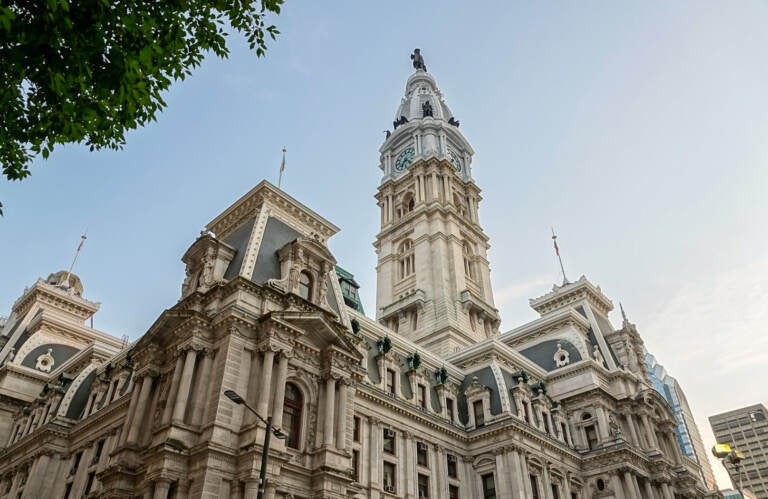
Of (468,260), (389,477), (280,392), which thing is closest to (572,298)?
(468,260)

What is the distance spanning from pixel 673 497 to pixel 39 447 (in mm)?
52074

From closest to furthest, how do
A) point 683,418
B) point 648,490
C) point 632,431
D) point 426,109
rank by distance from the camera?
point 648,490, point 632,431, point 426,109, point 683,418

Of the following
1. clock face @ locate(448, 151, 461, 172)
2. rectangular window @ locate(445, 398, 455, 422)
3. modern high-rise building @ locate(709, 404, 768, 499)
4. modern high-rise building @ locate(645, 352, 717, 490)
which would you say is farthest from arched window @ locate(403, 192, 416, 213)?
modern high-rise building @ locate(645, 352, 717, 490)

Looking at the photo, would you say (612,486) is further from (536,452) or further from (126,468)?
→ (126,468)

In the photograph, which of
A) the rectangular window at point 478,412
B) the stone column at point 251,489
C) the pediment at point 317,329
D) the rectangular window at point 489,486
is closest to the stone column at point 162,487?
the stone column at point 251,489

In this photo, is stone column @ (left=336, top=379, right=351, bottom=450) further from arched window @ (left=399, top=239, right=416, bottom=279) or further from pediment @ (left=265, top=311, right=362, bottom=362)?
arched window @ (left=399, top=239, right=416, bottom=279)

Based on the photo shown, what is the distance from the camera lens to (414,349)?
4756 centimetres

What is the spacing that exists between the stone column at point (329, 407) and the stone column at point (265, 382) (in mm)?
3711

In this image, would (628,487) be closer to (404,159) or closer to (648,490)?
(648,490)

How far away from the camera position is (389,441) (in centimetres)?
3806


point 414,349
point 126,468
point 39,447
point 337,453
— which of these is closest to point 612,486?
point 414,349

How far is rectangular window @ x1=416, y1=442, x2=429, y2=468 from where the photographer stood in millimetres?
39469

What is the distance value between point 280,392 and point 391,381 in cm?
1343

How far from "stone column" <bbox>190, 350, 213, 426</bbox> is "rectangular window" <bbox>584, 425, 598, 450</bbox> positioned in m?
34.3
